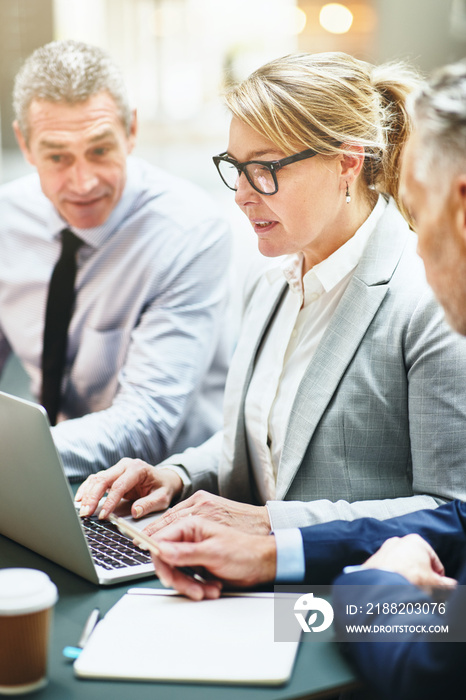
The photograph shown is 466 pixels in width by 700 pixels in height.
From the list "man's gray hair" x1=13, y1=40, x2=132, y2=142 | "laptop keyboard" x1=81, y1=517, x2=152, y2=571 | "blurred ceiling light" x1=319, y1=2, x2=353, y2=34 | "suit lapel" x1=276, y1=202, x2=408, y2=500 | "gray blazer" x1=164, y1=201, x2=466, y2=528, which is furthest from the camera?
"blurred ceiling light" x1=319, y1=2, x2=353, y2=34

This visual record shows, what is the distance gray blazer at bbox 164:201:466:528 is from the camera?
131 cm

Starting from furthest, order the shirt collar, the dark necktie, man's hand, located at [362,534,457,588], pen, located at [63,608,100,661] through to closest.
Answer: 1. the dark necktie
2. the shirt collar
3. man's hand, located at [362,534,457,588]
4. pen, located at [63,608,100,661]

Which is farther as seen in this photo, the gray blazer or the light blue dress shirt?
the light blue dress shirt

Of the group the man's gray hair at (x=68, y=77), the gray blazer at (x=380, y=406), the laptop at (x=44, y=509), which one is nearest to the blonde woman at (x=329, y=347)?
the gray blazer at (x=380, y=406)

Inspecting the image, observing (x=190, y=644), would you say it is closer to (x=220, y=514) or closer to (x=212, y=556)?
(x=212, y=556)

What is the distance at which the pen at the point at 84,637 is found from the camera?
96 centimetres

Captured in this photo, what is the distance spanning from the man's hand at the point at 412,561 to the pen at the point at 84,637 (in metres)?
0.38

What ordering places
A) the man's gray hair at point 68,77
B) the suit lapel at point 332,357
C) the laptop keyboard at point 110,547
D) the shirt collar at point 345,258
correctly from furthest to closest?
the man's gray hair at point 68,77
the shirt collar at point 345,258
the suit lapel at point 332,357
the laptop keyboard at point 110,547

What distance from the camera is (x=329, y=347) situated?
1.46 metres

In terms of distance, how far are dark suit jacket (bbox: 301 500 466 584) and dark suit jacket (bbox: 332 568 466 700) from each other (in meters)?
0.13

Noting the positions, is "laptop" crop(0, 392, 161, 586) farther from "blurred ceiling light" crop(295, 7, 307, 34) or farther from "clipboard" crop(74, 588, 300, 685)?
"blurred ceiling light" crop(295, 7, 307, 34)

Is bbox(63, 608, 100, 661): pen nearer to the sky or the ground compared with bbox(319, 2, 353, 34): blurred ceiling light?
nearer to the ground

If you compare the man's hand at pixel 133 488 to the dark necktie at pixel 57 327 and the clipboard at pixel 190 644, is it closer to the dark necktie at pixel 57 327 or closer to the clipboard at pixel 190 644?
the clipboard at pixel 190 644

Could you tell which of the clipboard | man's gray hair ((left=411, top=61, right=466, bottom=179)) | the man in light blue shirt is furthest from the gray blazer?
the man in light blue shirt
